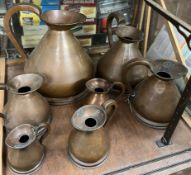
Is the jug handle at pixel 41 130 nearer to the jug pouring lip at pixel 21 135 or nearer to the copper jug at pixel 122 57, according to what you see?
the jug pouring lip at pixel 21 135

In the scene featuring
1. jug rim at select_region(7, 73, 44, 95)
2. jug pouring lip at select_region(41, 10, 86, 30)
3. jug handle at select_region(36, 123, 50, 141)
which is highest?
jug pouring lip at select_region(41, 10, 86, 30)

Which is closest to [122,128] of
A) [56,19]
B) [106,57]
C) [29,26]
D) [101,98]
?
[101,98]

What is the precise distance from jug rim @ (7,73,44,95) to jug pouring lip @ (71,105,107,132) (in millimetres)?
139

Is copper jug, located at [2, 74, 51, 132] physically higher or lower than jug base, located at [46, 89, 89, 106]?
higher

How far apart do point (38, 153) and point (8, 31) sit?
1.22 ft

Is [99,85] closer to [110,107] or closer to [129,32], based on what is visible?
[110,107]

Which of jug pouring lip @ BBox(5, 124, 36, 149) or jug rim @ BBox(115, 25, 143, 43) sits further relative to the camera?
jug rim @ BBox(115, 25, 143, 43)

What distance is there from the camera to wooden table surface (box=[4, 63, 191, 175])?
1.99 ft

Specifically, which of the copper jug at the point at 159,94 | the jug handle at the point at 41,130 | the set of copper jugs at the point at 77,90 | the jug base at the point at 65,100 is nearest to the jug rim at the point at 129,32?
the set of copper jugs at the point at 77,90

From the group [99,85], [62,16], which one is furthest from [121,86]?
[62,16]

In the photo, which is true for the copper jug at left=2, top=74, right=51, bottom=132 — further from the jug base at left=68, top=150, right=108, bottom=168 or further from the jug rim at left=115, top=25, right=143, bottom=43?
the jug rim at left=115, top=25, right=143, bottom=43

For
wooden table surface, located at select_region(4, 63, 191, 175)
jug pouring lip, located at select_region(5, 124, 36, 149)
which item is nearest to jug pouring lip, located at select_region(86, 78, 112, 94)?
wooden table surface, located at select_region(4, 63, 191, 175)

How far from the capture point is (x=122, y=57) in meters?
0.75

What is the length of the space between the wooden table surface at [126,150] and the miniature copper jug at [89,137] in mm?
26
